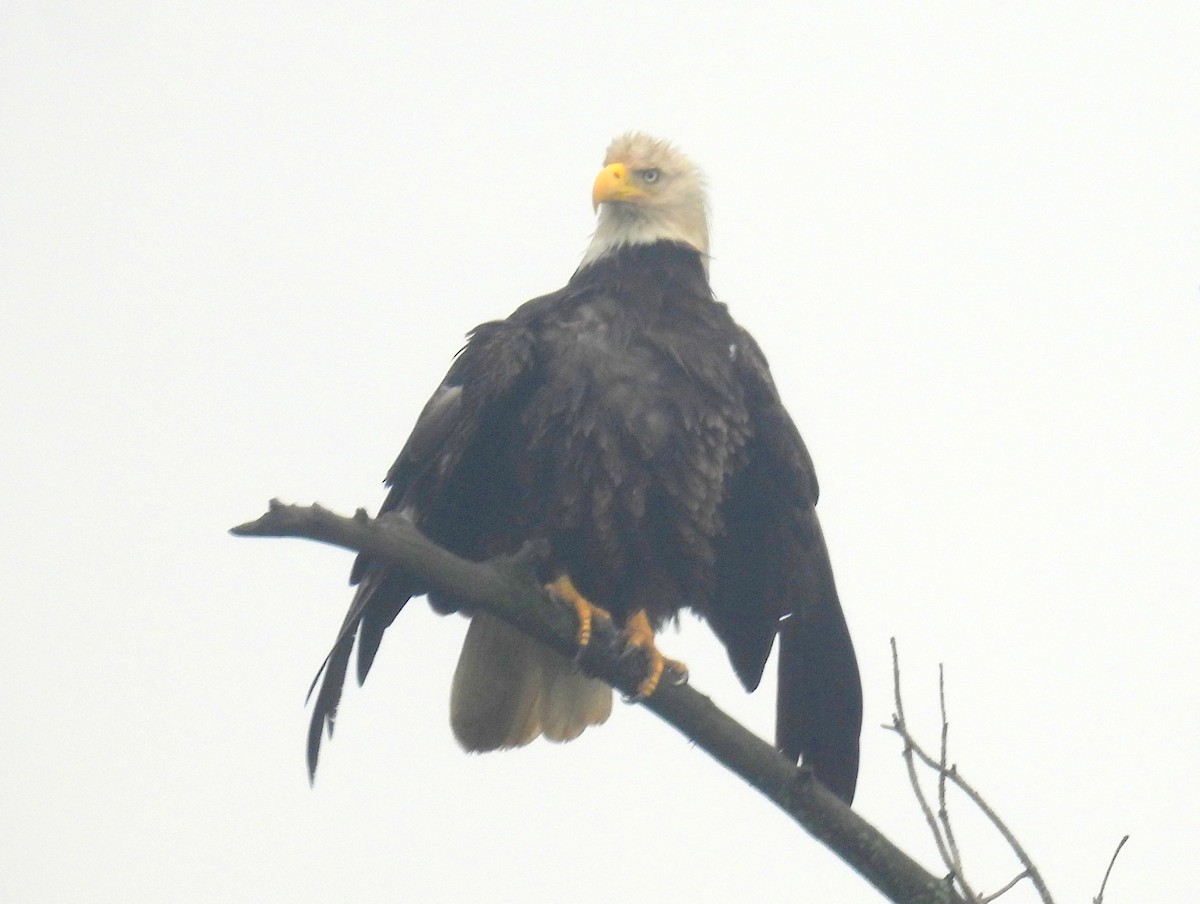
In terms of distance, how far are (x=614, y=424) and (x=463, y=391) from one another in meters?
0.43

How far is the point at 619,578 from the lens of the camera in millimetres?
4621

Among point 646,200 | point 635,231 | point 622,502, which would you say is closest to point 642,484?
point 622,502

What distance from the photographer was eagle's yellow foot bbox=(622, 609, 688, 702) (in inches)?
153

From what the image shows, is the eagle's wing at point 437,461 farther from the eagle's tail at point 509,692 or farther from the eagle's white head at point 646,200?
the eagle's white head at point 646,200

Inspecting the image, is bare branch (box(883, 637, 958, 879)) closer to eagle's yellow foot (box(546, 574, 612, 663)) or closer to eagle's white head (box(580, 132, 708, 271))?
eagle's yellow foot (box(546, 574, 612, 663))

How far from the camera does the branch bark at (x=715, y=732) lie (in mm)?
3387

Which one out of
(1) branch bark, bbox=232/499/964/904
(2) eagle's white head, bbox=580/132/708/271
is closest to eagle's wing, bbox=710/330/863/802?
(2) eagle's white head, bbox=580/132/708/271

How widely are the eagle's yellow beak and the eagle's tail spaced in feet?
4.91

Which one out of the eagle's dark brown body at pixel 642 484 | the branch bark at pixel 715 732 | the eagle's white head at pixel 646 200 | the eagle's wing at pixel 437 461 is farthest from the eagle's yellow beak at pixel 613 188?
the branch bark at pixel 715 732

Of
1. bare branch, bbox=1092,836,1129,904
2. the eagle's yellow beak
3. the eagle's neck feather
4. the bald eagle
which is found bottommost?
bare branch, bbox=1092,836,1129,904

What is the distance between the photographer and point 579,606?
164 inches

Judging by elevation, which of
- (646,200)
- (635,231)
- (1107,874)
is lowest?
(1107,874)

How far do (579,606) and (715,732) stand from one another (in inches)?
24.3

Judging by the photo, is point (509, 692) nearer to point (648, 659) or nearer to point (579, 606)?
point (579, 606)
